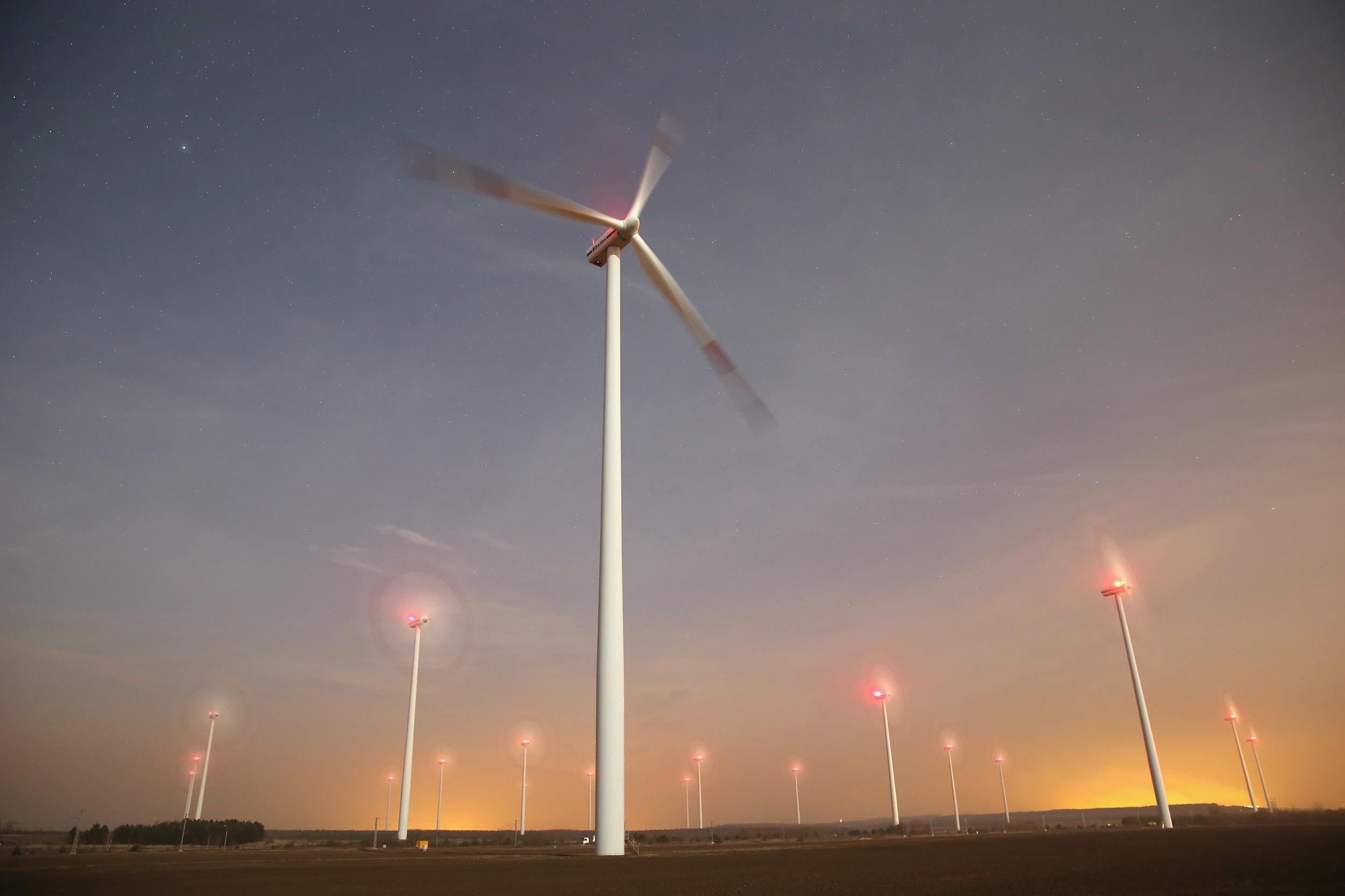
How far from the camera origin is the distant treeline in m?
96.4

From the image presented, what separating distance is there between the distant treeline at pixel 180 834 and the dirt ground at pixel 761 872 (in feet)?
232

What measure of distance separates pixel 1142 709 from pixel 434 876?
258 ft

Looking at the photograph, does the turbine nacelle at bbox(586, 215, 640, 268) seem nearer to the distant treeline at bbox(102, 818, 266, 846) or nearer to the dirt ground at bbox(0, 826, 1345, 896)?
the dirt ground at bbox(0, 826, 1345, 896)

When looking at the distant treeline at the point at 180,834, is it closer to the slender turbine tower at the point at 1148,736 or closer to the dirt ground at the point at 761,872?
the dirt ground at the point at 761,872

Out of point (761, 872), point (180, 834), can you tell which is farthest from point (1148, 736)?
point (180, 834)

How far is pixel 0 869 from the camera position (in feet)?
89.4

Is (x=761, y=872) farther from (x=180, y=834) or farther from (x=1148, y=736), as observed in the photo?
(x=180, y=834)

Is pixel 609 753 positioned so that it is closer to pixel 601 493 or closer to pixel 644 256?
pixel 601 493

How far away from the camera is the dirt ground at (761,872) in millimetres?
17531

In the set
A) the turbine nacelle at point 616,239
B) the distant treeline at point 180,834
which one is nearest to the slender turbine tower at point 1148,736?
the turbine nacelle at point 616,239

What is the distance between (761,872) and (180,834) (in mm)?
114894

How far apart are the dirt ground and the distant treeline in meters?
70.8

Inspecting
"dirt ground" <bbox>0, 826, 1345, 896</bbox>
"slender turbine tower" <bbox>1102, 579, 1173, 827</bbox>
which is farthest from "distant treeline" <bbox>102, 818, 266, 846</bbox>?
"slender turbine tower" <bbox>1102, 579, 1173, 827</bbox>

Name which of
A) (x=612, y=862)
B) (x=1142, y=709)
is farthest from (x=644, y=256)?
(x=1142, y=709)
